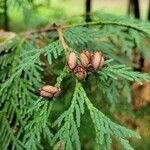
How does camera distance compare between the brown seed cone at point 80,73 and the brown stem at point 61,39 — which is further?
the brown stem at point 61,39

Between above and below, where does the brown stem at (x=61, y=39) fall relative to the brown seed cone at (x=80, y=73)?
A: above

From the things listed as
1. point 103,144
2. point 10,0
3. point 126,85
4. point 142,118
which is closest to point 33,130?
point 103,144

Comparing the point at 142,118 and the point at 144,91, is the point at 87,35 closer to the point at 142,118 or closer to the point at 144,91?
the point at 142,118

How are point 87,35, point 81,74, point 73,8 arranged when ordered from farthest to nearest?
point 73,8 < point 87,35 < point 81,74

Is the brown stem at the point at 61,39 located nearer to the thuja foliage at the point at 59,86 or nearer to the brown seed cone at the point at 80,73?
the thuja foliage at the point at 59,86

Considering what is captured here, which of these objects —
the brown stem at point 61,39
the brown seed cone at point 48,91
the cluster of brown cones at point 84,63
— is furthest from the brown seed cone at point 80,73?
the brown stem at point 61,39

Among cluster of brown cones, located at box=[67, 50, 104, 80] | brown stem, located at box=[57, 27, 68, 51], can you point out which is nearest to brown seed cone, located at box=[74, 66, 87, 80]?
cluster of brown cones, located at box=[67, 50, 104, 80]
